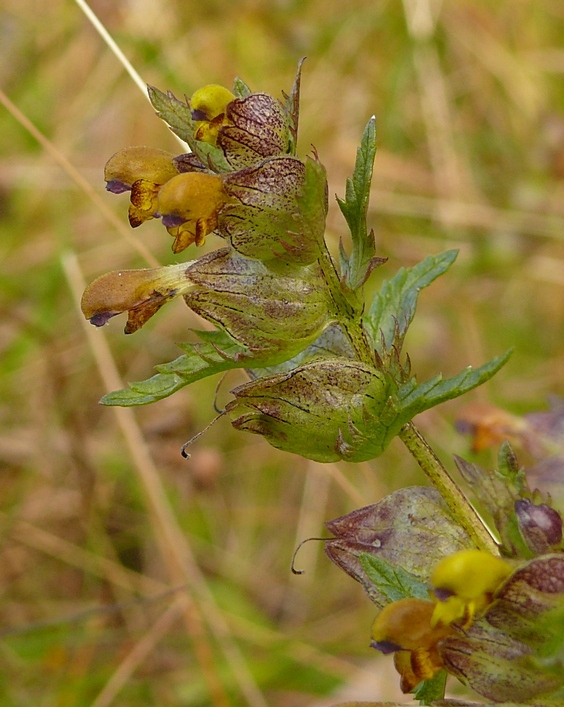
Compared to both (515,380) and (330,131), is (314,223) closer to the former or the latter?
(515,380)

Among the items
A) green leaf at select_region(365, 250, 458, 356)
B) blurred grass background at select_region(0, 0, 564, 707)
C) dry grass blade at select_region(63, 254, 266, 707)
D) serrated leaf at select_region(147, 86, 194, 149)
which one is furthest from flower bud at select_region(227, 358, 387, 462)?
dry grass blade at select_region(63, 254, 266, 707)

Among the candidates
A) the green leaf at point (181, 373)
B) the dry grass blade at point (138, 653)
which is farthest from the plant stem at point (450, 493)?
the dry grass blade at point (138, 653)

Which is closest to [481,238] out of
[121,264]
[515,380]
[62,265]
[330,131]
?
[515,380]

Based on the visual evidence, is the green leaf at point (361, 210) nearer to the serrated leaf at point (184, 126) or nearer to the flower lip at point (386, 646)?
the serrated leaf at point (184, 126)

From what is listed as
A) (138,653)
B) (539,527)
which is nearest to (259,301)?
(539,527)

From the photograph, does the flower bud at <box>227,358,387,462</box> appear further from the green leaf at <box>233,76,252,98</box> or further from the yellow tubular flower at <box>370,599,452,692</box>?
the green leaf at <box>233,76,252,98</box>

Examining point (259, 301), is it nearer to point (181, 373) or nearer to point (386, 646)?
point (181, 373)
